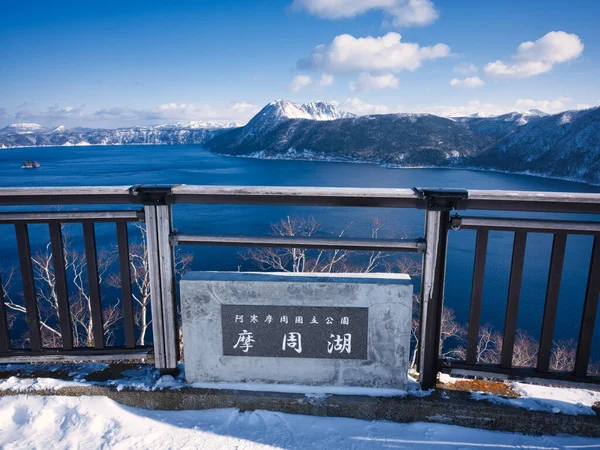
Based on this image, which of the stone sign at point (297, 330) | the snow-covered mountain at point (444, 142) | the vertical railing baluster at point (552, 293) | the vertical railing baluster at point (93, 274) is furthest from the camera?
the snow-covered mountain at point (444, 142)

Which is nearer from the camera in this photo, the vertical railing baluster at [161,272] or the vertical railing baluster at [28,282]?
the vertical railing baluster at [161,272]

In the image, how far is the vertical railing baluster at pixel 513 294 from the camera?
6.85ft

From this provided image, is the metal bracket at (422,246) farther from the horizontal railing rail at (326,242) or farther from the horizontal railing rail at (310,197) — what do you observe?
the horizontal railing rail at (310,197)

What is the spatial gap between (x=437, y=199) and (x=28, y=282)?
8.01ft

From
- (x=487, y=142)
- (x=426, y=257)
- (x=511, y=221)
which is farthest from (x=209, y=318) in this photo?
(x=487, y=142)

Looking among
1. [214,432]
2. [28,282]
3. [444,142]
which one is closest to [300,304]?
[214,432]

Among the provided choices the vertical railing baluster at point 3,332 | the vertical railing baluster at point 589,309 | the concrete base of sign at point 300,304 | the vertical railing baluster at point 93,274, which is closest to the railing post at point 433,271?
the concrete base of sign at point 300,304

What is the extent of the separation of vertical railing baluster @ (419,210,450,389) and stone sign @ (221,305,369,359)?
343 millimetres

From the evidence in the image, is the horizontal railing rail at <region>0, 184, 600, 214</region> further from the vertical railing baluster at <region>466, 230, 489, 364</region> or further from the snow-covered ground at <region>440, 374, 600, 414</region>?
the snow-covered ground at <region>440, 374, 600, 414</region>

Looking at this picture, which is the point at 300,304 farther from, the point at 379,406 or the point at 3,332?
the point at 3,332

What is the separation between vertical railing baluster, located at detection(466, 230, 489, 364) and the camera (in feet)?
6.93

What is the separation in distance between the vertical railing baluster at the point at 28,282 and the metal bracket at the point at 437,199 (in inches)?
87.9

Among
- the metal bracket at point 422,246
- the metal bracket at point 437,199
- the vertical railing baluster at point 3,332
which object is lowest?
the vertical railing baluster at point 3,332

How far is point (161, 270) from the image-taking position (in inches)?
88.8
